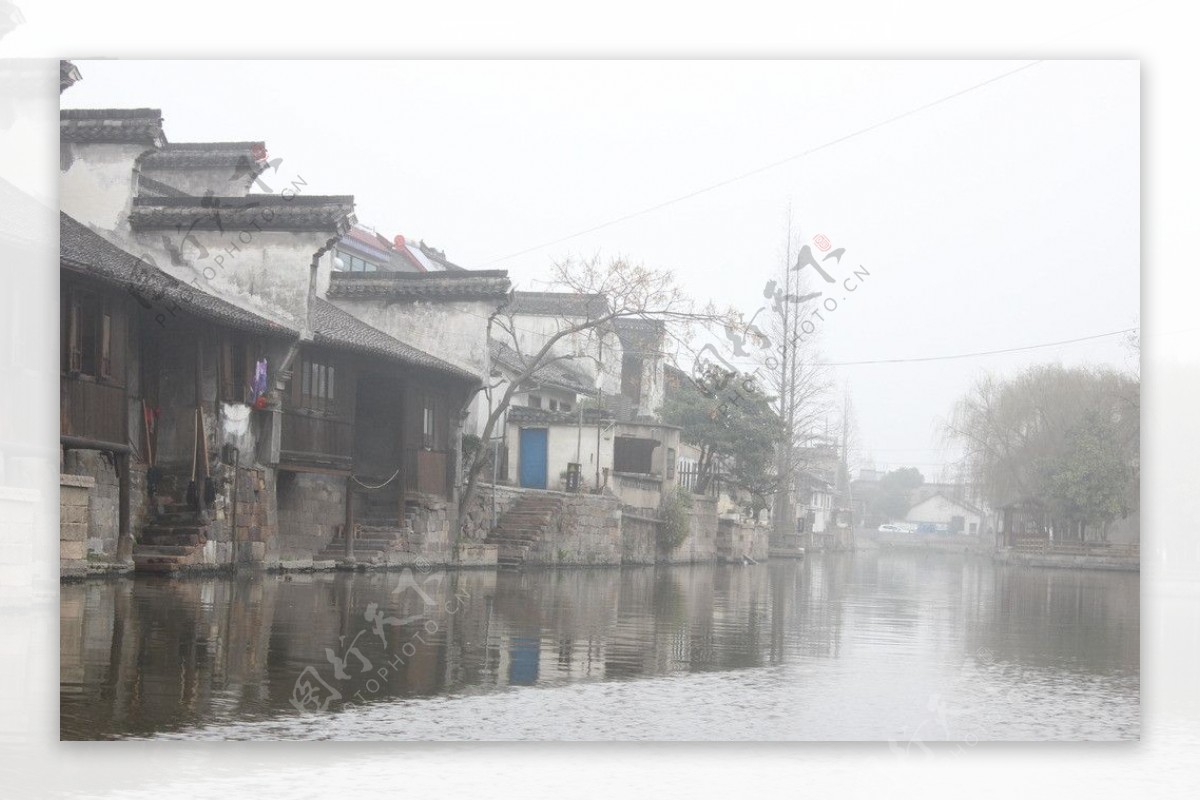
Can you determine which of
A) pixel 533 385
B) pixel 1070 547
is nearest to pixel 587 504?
pixel 533 385

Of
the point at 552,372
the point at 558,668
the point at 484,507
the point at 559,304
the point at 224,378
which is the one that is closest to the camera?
the point at 558,668

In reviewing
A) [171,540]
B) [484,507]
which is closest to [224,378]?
[171,540]

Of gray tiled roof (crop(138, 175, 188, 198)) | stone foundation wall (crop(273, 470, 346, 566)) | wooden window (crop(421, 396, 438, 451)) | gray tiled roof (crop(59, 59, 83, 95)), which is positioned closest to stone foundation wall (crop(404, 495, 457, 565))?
wooden window (crop(421, 396, 438, 451))

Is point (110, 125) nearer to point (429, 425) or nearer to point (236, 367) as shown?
point (236, 367)

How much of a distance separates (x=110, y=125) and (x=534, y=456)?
18.0 meters

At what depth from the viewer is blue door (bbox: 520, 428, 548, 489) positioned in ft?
114

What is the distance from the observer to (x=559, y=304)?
28.7m

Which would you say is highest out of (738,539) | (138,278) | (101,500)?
(138,278)

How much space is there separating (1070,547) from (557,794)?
21.7 m

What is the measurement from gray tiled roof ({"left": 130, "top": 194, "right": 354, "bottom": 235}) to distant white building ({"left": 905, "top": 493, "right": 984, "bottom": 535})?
30569 millimetres

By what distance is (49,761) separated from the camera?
7.39 meters

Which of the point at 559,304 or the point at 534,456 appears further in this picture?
the point at 534,456

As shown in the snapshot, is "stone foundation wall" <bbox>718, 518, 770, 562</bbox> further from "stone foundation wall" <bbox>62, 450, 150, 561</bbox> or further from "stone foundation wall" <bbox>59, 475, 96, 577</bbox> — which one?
"stone foundation wall" <bbox>59, 475, 96, 577</bbox>

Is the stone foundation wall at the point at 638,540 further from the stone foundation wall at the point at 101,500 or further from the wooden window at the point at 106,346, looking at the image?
the wooden window at the point at 106,346
